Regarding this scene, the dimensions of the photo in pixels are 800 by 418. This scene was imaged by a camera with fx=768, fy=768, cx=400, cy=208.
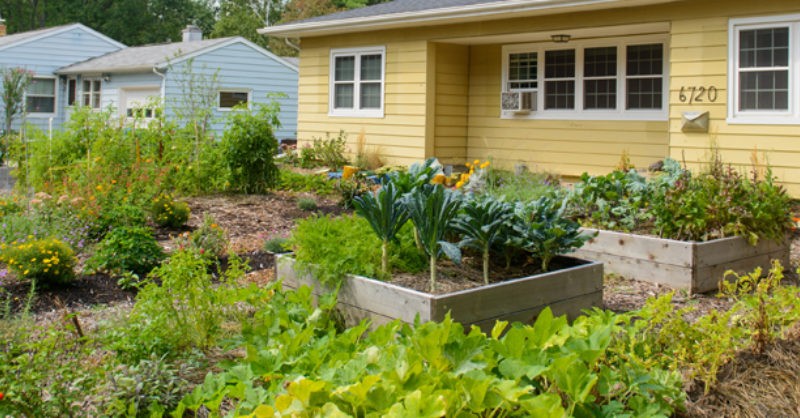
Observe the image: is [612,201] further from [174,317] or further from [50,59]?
[50,59]

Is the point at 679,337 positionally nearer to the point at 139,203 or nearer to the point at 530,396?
the point at 530,396

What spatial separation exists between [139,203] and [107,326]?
4328mm

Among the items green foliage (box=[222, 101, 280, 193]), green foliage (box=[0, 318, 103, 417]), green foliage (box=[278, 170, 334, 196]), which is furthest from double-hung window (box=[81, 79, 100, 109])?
green foliage (box=[0, 318, 103, 417])

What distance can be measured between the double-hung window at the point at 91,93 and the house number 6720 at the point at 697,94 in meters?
19.2

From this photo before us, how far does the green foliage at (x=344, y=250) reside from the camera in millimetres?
4305

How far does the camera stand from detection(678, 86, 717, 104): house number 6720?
9922 mm

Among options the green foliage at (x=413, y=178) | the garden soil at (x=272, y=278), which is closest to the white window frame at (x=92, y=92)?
the garden soil at (x=272, y=278)

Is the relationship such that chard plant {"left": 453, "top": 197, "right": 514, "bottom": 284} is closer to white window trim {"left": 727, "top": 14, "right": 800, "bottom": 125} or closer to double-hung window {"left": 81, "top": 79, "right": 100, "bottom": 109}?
white window trim {"left": 727, "top": 14, "right": 800, "bottom": 125}

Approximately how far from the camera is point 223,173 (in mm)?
10320

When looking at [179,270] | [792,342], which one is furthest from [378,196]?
[792,342]

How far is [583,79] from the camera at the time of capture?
12.3 meters

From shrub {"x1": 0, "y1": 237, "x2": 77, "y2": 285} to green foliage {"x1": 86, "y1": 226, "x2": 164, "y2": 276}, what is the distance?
337 millimetres

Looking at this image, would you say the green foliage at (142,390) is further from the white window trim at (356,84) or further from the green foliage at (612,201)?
the white window trim at (356,84)

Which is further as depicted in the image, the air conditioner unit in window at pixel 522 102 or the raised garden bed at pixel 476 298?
the air conditioner unit in window at pixel 522 102
